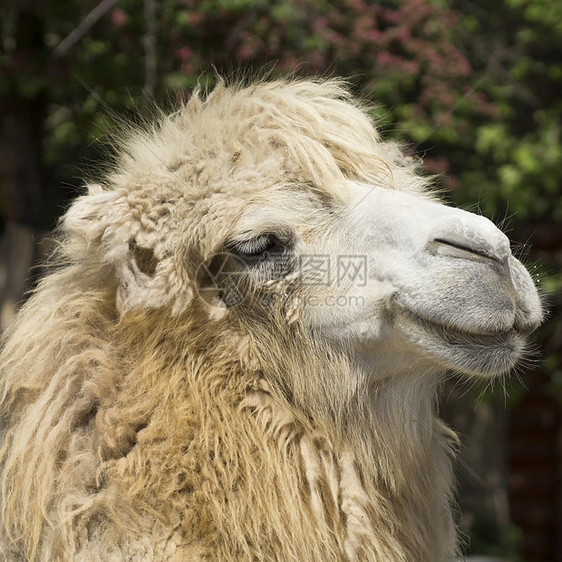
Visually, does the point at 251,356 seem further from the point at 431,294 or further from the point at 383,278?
the point at 431,294

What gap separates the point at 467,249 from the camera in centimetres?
244

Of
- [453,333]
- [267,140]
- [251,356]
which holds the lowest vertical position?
[453,333]

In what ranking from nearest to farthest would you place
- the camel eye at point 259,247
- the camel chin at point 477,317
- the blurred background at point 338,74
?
the camel chin at point 477,317 < the camel eye at point 259,247 < the blurred background at point 338,74

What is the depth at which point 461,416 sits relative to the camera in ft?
29.1

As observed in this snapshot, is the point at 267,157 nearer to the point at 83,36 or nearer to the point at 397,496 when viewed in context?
the point at 397,496

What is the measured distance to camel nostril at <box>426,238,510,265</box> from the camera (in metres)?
2.43

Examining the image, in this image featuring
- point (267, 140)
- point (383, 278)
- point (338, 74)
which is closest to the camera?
point (383, 278)

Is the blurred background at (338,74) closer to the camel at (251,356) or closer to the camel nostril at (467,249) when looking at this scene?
the camel at (251,356)

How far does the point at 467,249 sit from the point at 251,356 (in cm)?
76

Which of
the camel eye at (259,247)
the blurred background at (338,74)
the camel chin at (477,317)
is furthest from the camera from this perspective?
the blurred background at (338,74)

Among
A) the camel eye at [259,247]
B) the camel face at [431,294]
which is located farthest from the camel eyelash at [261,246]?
the camel face at [431,294]

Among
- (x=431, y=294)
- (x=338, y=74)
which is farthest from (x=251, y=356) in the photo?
→ (x=338, y=74)

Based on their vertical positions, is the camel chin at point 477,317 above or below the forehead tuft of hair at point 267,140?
below

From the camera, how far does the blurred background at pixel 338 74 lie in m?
5.94
